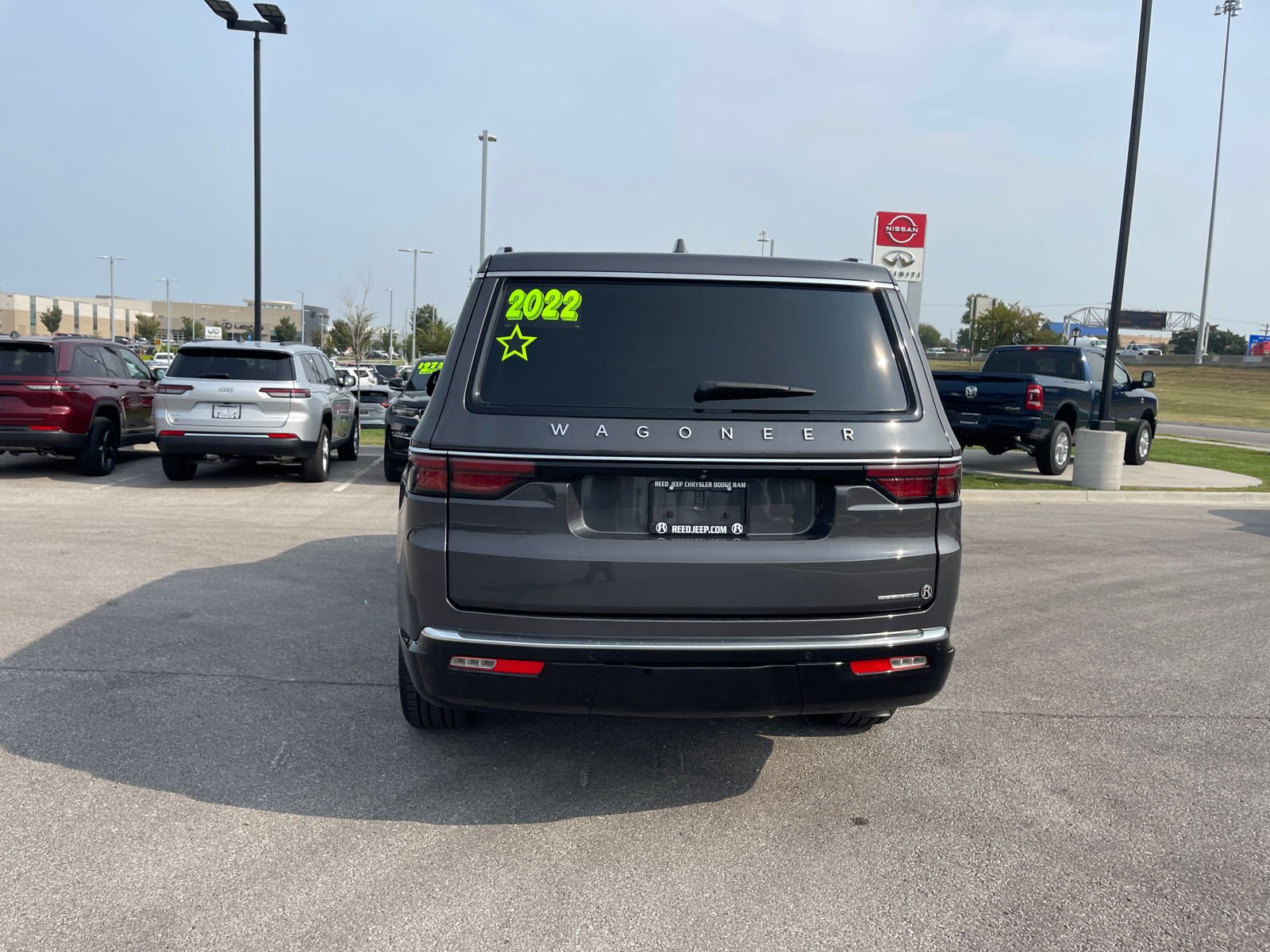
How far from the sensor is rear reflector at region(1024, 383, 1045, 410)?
14.4 metres

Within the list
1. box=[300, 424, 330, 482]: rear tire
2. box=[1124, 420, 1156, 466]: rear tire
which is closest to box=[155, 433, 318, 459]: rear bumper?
box=[300, 424, 330, 482]: rear tire

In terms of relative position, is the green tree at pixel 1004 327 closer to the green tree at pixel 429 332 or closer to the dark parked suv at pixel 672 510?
the green tree at pixel 429 332

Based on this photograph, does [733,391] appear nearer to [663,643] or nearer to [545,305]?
[545,305]

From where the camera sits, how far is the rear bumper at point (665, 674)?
333 cm

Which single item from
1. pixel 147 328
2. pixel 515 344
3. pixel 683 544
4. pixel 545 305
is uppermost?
pixel 147 328

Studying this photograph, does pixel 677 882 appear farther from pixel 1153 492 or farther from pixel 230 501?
pixel 1153 492

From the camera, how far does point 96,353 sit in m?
13.1

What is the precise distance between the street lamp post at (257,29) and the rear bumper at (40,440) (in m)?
7.66

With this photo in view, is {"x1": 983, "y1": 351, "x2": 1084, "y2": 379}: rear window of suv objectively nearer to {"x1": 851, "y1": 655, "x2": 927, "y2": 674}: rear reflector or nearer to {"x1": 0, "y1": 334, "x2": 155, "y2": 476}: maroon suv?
{"x1": 0, "y1": 334, "x2": 155, "y2": 476}: maroon suv

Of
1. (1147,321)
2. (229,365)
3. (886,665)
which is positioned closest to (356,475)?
(229,365)

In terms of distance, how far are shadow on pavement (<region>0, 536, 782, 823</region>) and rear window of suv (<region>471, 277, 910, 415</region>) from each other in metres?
1.50

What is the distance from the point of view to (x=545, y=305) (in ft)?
11.7

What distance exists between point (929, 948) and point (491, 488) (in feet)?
6.19

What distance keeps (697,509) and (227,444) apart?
31.6 ft
